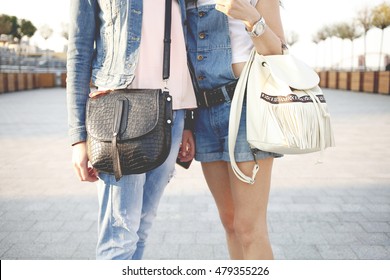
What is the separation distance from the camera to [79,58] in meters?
1.44

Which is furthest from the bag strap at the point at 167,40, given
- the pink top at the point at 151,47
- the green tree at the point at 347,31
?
the green tree at the point at 347,31

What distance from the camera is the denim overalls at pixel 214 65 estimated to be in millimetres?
1636

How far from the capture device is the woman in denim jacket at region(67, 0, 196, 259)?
4.63ft

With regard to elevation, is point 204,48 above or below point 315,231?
above

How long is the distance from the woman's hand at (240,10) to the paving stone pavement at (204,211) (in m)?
1.76

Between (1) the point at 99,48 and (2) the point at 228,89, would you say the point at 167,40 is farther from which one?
(2) the point at 228,89

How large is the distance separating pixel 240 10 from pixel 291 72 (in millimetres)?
297

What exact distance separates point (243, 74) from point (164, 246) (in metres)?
1.73

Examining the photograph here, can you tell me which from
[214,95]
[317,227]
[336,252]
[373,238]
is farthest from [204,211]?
[214,95]

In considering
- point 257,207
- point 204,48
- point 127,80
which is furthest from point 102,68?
point 257,207

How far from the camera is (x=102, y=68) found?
146cm
